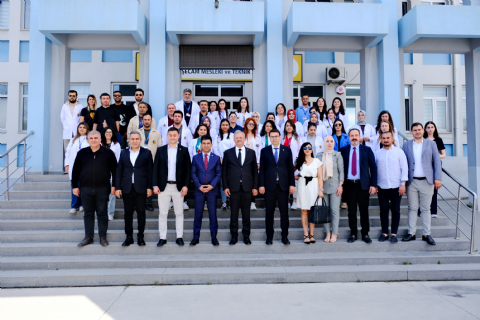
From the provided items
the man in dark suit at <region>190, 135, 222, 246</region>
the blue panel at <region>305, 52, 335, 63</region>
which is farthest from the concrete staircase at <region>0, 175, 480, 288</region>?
the blue panel at <region>305, 52, 335, 63</region>

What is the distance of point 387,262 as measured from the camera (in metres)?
5.36

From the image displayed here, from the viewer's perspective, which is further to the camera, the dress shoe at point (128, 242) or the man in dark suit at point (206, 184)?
the man in dark suit at point (206, 184)

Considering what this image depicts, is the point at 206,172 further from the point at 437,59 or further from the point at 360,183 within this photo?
the point at 437,59

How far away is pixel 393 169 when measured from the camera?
5848 mm

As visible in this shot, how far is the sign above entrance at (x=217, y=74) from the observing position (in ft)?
30.6

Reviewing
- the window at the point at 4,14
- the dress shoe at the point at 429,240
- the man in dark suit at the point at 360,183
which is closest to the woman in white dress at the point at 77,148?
the man in dark suit at the point at 360,183

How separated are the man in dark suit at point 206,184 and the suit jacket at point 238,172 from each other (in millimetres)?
144

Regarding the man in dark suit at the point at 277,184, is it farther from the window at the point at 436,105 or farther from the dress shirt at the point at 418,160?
the window at the point at 436,105

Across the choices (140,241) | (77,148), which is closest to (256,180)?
(140,241)

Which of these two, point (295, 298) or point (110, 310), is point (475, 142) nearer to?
point (295, 298)

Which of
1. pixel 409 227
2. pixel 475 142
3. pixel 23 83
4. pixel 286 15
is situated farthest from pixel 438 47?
pixel 23 83

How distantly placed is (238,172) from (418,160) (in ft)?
10.1

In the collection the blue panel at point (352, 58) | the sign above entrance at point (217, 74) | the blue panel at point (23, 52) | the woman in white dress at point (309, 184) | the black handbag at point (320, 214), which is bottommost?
the black handbag at point (320, 214)

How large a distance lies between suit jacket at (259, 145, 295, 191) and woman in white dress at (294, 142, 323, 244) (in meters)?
0.18
